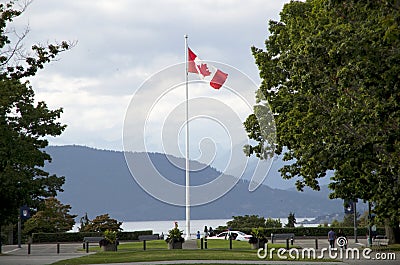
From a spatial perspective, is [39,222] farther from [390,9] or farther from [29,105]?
[390,9]

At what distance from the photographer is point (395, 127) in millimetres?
21109

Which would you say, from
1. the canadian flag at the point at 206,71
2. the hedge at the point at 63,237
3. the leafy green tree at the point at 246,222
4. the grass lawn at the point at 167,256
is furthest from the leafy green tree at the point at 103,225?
the grass lawn at the point at 167,256

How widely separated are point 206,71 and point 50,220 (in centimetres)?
3284

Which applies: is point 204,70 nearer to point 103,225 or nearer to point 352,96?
point 352,96

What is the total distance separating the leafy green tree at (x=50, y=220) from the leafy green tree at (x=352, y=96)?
44.8 m

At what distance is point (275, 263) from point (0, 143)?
11883mm

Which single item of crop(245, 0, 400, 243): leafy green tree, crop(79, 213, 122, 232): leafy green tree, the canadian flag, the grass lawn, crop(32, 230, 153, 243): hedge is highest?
the canadian flag

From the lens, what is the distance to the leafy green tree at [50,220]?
69375 mm

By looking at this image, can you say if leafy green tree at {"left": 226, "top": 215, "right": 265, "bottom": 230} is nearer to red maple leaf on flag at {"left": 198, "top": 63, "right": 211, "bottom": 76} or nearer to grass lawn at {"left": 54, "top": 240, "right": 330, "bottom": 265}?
red maple leaf on flag at {"left": 198, "top": 63, "right": 211, "bottom": 76}

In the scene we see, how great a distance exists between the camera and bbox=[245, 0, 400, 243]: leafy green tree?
18.7 metres

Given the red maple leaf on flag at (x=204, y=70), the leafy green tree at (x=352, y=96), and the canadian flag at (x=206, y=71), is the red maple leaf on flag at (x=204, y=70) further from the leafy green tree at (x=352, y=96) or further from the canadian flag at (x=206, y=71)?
the leafy green tree at (x=352, y=96)

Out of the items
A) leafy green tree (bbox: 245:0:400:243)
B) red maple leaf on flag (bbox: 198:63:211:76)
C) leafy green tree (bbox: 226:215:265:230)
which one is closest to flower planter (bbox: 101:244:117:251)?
red maple leaf on flag (bbox: 198:63:211:76)

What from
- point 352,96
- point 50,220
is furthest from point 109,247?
point 50,220

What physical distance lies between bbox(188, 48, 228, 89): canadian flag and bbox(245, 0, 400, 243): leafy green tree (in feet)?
37.2
